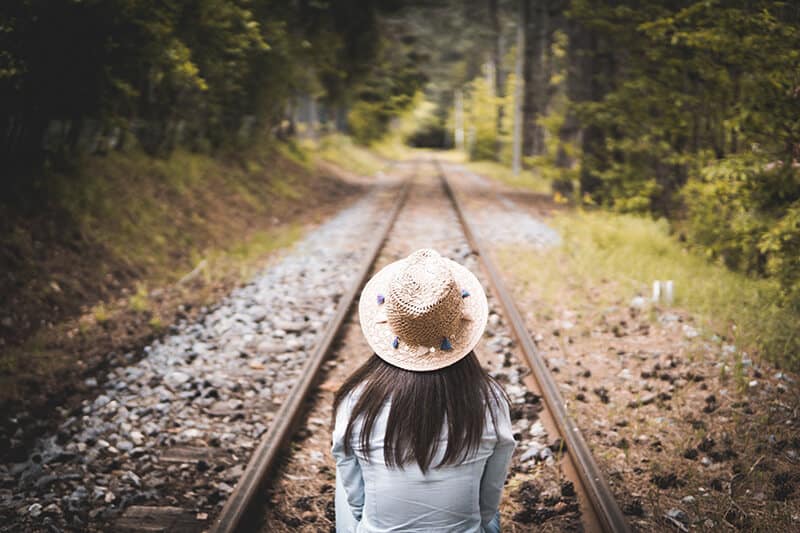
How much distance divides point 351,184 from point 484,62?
30.0 metres

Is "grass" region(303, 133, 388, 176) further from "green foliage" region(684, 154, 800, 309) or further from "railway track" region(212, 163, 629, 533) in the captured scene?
"green foliage" region(684, 154, 800, 309)

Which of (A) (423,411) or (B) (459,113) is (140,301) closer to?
(A) (423,411)

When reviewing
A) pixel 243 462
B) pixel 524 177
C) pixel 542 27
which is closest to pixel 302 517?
pixel 243 462

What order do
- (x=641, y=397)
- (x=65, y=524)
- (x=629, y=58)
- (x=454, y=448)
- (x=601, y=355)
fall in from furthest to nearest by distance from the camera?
(x=629, y=58) < (x=601, y=355) < (x=641, y=397) < (x=65, y=524) < (x=454, y=448)

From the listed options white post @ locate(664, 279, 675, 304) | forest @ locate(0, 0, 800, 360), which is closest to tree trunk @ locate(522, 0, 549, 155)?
forest @ locate(0, 0, 800, 360)

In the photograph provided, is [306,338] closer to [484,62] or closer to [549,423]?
[549,423]

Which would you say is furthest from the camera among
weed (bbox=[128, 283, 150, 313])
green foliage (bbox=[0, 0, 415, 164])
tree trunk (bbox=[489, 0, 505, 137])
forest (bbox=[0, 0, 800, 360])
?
tree trunk (bbox=[489, 0, 505, 137])

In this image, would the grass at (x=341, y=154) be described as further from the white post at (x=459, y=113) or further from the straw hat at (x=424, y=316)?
the white post at (x=459, y=113)

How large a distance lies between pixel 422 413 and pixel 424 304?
384mm

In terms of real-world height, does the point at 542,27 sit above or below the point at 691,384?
above

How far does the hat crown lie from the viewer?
1989mm

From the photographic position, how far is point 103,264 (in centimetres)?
763

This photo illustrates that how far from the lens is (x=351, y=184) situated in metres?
21.5

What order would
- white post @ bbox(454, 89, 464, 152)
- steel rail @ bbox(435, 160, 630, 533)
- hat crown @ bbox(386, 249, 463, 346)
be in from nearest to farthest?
1. hat crown @ bbox(386, 249, 463, 346)
2. steel rail @ bbox(435, 160, 630, 533)
3. white post @ bbox(454, 89, 464, 152)
